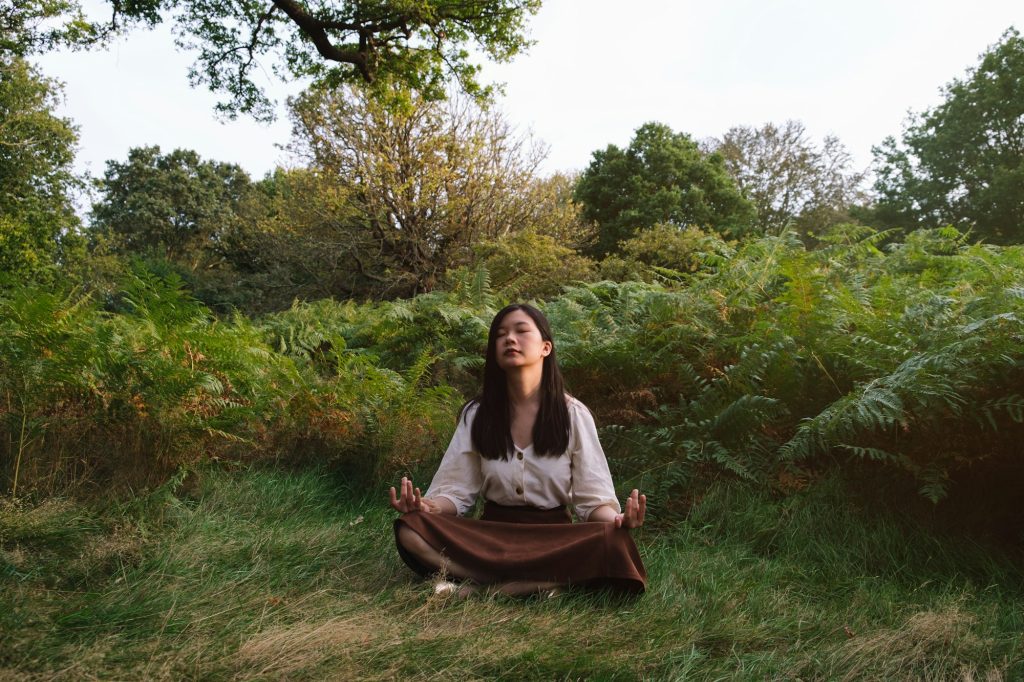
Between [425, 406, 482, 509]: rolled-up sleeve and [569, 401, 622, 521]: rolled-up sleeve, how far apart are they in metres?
0.46

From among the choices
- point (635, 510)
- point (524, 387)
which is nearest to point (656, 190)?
point (524, 387)

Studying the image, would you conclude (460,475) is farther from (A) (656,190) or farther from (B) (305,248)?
(A) (656,190)

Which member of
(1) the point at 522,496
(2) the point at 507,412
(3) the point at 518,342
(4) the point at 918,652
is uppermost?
(3) the point at 518,342

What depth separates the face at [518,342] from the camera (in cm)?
323

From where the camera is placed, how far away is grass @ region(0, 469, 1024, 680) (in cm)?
223

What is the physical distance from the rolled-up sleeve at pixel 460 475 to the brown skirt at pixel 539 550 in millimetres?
232

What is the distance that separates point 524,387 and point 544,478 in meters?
0.42

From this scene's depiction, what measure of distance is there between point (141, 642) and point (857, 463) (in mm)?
3479

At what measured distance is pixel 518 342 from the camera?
3.23 m

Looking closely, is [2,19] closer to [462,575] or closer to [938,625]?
[462,575]

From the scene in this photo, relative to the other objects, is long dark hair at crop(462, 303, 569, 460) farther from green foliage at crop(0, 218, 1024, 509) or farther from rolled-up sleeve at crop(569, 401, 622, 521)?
green foliage at crop(0, 218, 1024, 509)

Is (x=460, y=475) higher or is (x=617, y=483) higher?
(x=460, y=475)

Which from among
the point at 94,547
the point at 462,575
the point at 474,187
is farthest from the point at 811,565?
the point at 474,187

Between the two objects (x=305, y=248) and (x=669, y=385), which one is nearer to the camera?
(x=669, y=385)
